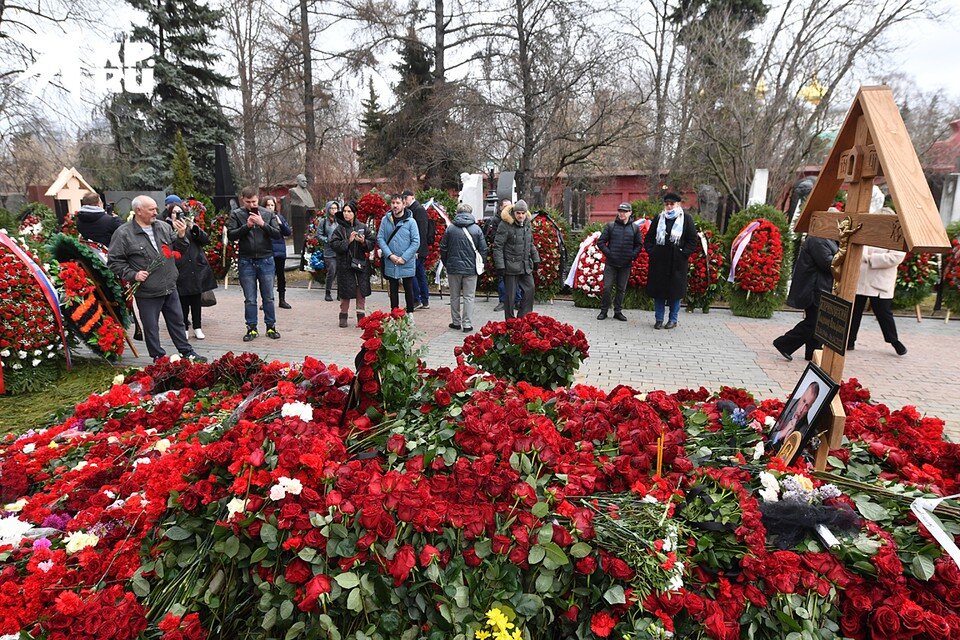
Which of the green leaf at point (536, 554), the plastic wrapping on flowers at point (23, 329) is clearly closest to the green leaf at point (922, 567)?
the green leaf at point (536, 554)

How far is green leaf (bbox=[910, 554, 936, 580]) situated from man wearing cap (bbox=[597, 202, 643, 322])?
295 inches

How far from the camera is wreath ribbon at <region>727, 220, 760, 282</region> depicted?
375 inches

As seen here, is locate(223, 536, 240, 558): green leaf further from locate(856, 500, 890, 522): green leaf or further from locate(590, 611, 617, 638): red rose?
locate(856, 500, 890, 522): green leaf

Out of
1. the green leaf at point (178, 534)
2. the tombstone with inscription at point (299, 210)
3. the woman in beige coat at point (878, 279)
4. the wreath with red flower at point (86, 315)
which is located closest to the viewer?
the green leaf at point (178, 534)

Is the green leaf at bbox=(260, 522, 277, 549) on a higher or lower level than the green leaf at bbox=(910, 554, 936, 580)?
higher

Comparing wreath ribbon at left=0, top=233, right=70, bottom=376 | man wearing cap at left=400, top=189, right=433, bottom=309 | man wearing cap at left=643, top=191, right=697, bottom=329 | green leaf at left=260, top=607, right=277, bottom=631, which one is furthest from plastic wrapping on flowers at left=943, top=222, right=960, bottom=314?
wreath ribbon at left=0, top=233, right=70, bottom=376

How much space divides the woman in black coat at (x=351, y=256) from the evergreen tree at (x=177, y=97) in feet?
65.2

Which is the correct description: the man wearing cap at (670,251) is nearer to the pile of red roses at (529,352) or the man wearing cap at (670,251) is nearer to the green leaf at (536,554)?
the pile of red roses at (529,352)

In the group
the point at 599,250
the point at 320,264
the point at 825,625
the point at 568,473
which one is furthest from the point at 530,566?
the point at 320,264

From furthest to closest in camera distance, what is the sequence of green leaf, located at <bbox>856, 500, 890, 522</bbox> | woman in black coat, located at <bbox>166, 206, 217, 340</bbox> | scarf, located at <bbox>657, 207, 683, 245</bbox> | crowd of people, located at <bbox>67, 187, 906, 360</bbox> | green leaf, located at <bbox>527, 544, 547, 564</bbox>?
1. scarf, located at <bbox>657, 207, 683, 245</bbox>
2. woman in black coat, located at <bbox>166, 206, 217, 340</bbox>
3. crowd of people, located at <bbox>67, 187, 906, 360</bbox>
4. green leaf, located at <bbox>856, 500, 890, 522</bbox>
5. green leaf, located at <bbox>527, 544, 547, 564</bbox>

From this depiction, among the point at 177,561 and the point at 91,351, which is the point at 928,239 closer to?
the point at 177,561

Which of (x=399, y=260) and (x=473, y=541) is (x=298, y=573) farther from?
(x=399, y=260)

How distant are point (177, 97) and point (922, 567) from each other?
2954 cm

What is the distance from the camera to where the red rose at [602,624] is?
1731mm
